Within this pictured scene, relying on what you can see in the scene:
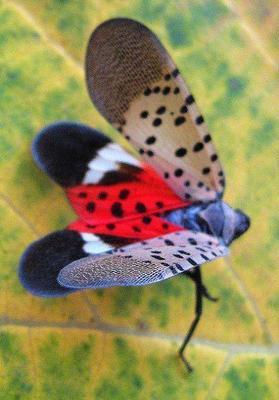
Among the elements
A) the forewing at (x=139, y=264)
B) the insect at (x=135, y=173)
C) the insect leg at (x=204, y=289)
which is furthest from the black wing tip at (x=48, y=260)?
the insect leg at (x=204, y=289)

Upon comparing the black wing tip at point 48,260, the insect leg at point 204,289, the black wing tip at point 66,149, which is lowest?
the insect leg at point 204,289

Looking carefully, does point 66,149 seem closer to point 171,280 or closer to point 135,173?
point 135,173

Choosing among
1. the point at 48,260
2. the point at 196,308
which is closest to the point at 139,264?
the point at 48,260

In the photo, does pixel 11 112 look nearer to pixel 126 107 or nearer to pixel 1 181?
pixel 1 181

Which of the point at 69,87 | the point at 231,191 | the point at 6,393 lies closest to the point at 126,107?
the point at 69,87

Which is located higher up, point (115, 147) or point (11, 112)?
point (11, 112)

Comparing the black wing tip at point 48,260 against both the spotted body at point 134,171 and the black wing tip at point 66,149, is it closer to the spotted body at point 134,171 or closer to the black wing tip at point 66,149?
the spotted body at point 134,171
